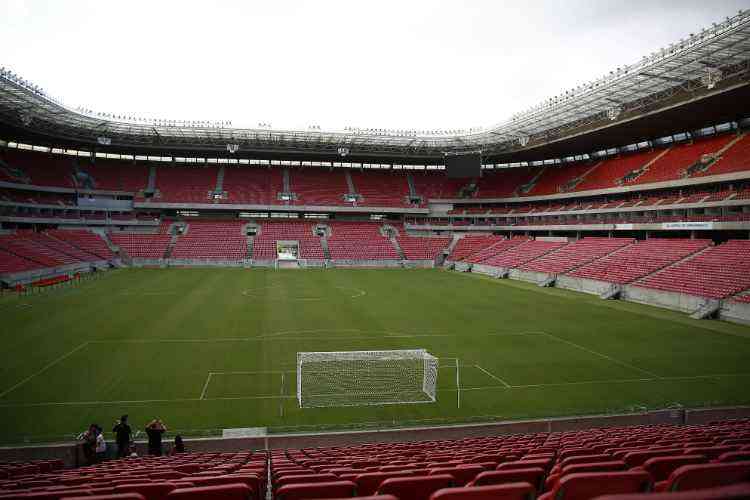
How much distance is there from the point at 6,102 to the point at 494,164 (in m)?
66.4

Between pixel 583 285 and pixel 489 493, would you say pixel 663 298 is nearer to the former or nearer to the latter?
pixel 583 285

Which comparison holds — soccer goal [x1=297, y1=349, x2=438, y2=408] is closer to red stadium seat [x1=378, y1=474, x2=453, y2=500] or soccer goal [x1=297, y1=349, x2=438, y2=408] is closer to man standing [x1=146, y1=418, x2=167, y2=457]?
man standing [x1=146, y1=418, x2=167, y2=457]

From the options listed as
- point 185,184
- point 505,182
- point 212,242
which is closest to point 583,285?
point 505,182

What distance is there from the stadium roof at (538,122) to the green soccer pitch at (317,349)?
19.1 meters

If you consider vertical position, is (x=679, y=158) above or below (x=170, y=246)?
above

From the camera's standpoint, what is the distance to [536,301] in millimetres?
33938

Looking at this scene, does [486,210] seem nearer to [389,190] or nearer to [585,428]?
[389,190]

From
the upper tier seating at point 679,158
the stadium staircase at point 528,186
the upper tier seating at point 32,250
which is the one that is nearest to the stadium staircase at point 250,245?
the upper tier seating at point 32,250

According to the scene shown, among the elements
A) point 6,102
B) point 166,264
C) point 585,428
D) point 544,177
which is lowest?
point 585,428

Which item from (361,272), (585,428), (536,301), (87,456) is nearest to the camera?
(87,456)

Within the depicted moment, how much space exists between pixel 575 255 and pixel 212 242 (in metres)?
46.4

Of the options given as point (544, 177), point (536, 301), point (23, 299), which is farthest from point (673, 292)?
point (23, 299)

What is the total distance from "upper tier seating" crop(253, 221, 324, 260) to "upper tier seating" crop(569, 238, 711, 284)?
3458 cm

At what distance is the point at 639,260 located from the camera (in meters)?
38.1
